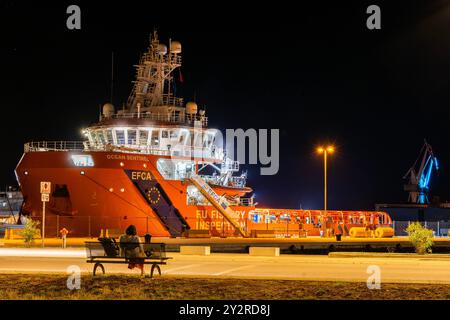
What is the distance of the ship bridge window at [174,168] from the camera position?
1721 inches

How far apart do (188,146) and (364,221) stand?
807 inches

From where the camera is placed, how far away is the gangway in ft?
141

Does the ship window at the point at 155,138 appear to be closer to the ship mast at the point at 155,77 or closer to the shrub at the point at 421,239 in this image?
the ship mast at the point at 155,77

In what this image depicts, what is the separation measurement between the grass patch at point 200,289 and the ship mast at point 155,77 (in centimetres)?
3497

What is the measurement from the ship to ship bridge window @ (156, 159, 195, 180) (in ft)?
0.21

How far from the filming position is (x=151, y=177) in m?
41.6

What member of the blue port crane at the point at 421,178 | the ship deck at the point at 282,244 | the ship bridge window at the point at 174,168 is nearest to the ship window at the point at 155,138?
the ship bridge window at the point at 174,168

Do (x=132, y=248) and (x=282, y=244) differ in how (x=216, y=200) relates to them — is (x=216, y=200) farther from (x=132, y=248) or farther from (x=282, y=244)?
(x=132, y=248)

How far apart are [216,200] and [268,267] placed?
77.4 ft

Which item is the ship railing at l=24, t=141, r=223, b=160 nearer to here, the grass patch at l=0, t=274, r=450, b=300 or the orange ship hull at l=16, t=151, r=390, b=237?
the orange ship hull at l=16, t=151, r=390, b=237

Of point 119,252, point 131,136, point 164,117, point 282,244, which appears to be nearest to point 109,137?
point 131,136

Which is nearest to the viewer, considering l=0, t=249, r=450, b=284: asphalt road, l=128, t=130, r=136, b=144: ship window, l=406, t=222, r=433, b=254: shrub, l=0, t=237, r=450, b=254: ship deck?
l=0, t=249, r=450, b=284: asphalt road

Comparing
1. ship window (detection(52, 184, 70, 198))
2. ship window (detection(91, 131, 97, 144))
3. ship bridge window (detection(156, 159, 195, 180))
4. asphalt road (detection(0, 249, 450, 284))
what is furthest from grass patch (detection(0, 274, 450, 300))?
ship window (detection(91, 131, 97, 144))

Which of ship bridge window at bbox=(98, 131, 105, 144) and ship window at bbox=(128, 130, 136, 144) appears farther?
ship bridge window at bbox=(98, 131, 105, 144)
